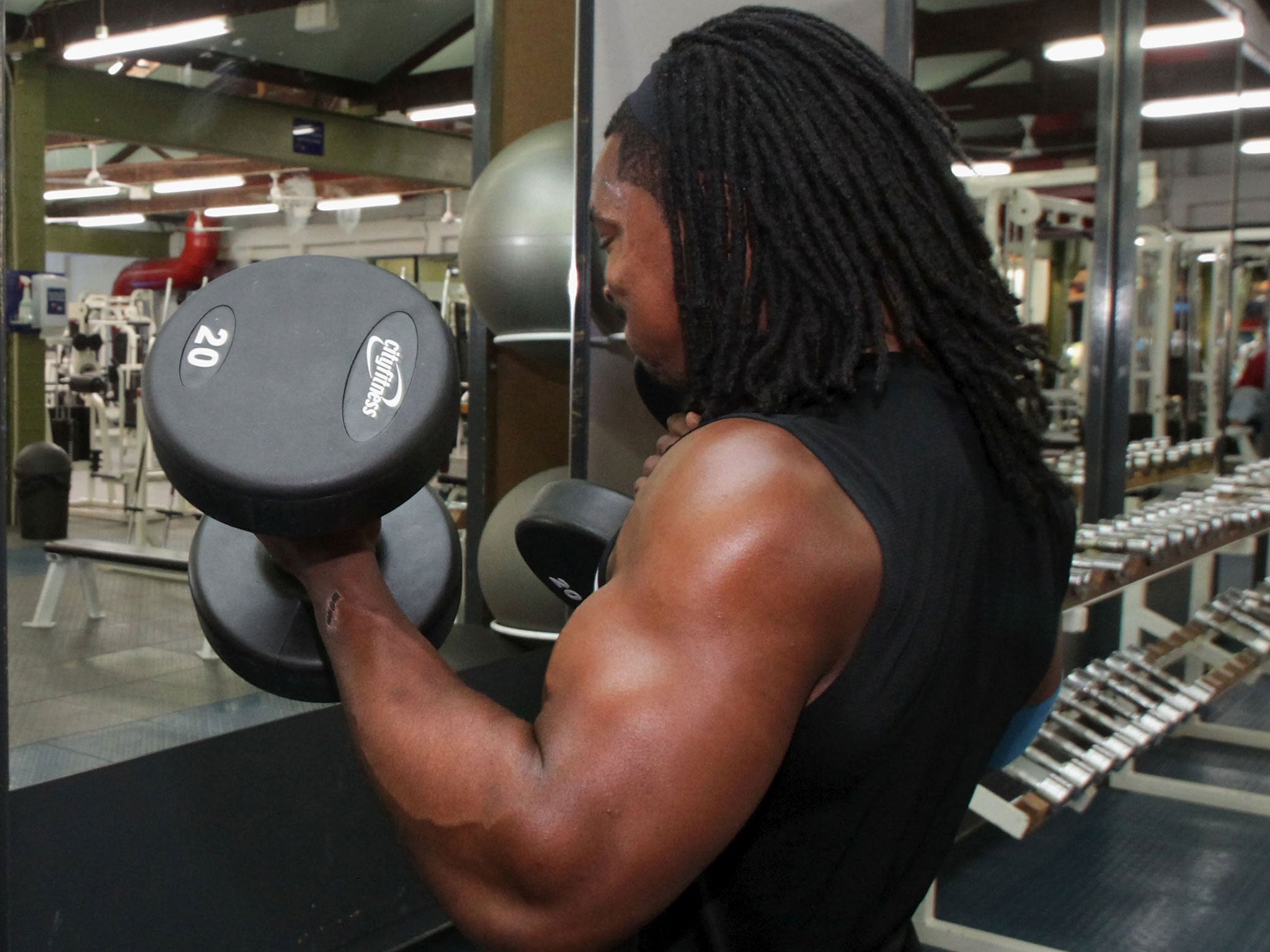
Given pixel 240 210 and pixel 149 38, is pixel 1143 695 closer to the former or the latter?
pixel 240 210

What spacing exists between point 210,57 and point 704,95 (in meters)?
3.69

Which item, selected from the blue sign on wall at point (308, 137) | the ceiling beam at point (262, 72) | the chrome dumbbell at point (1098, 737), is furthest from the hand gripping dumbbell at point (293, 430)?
the ceiling beam at point (262, 72)

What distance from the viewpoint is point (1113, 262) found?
11.4 feet

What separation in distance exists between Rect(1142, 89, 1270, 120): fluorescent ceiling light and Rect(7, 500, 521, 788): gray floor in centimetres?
453

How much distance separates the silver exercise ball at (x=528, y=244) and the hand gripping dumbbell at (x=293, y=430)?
1585 mm

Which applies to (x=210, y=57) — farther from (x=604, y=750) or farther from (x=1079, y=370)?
(x=604, y=750)

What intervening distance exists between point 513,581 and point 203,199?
2705mm

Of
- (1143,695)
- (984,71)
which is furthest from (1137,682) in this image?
(984,71)

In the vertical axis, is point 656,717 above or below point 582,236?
below

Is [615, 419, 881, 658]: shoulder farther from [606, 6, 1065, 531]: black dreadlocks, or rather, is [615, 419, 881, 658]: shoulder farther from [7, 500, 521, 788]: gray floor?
[7, 500, 521, 788]: gray floor

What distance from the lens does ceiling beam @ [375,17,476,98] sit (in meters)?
3.99

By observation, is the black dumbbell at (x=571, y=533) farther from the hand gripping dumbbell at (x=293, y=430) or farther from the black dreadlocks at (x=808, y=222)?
the black dreadlocks at (x=808, y=222)

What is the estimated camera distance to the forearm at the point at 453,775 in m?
0.60

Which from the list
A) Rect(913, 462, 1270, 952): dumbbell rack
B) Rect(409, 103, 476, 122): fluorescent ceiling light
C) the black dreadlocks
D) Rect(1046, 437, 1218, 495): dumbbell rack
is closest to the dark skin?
the black dreadlocks
